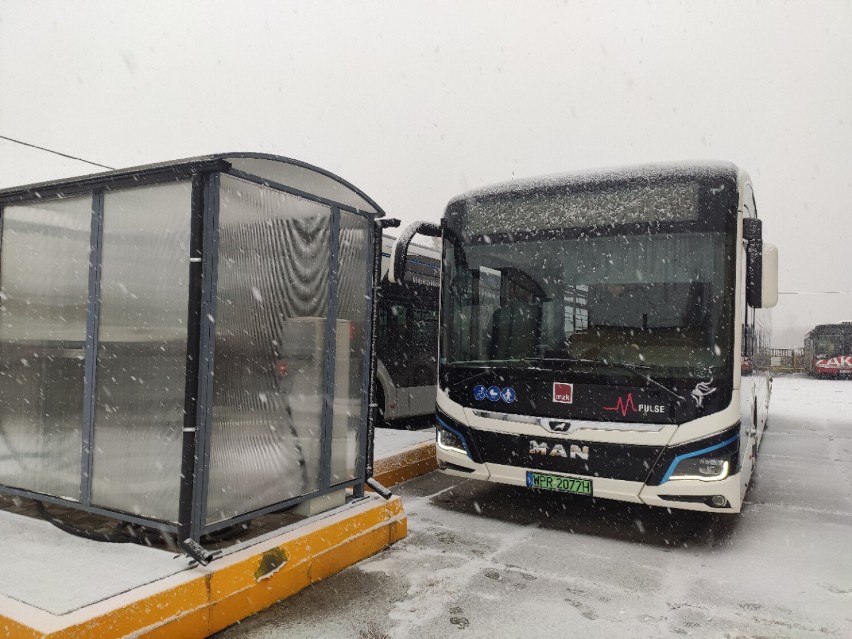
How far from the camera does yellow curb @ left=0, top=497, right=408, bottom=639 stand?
295cm

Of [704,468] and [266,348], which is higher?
[266,348]

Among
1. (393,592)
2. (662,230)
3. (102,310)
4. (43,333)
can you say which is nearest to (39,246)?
(43,333)

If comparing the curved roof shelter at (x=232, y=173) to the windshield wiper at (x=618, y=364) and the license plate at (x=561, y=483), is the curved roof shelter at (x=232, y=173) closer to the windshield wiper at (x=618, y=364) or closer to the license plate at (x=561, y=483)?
the windshield wiper at (x=618, y=364)

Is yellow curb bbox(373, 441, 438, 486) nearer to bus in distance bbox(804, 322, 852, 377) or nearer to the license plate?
the license plate

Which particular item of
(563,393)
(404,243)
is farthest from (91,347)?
(563,393)

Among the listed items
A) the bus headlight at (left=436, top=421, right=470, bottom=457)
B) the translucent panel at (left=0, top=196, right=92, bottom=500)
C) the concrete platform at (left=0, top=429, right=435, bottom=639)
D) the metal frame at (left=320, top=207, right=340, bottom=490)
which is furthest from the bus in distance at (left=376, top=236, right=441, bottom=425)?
the translucent panel at (left=0, top=196, right=92, bottom=500)

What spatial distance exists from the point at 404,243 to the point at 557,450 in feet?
7.62

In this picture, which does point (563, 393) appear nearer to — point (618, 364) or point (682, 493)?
point (618, 364)

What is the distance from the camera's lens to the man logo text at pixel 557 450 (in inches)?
213

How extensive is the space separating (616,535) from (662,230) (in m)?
2.61

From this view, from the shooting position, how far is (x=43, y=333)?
4535 mm

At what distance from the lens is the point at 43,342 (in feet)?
14.9

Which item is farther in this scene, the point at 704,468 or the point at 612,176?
the point at 612,176

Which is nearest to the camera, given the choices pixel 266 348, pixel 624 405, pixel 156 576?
pixel 156 576
